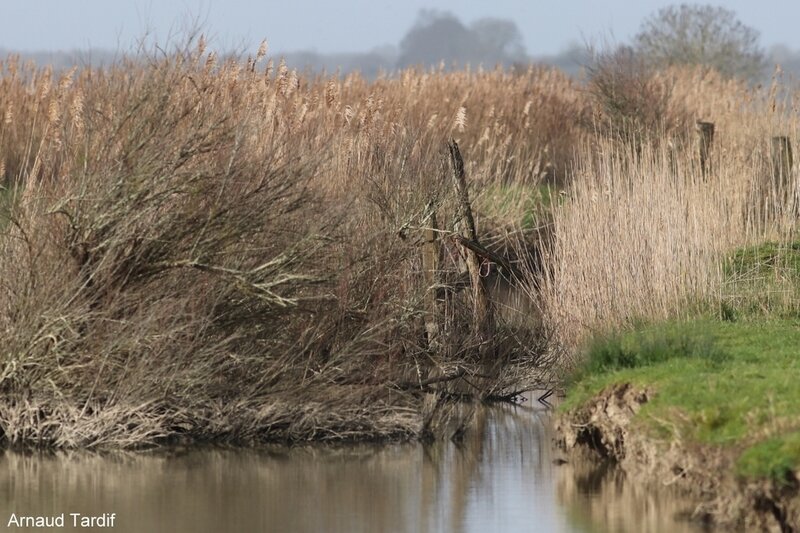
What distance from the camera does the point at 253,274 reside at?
11.8 metres

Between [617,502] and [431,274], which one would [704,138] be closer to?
[431,274]

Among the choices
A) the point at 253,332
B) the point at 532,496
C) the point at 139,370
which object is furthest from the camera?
the point at 253,332

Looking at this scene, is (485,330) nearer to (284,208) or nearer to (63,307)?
(284,208)

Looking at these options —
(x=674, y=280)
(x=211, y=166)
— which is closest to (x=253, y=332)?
(x=211, y=166)

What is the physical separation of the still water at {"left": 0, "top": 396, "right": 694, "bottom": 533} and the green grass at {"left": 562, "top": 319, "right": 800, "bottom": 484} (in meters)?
0.53

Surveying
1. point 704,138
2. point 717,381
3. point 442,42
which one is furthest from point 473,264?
point 442,42

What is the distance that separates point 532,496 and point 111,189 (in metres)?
3.88

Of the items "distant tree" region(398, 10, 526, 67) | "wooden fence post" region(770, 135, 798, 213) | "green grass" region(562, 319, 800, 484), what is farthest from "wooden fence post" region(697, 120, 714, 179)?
"distant tree" region(398, 10, 526, 67)

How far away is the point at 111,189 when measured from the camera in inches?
Result: 448

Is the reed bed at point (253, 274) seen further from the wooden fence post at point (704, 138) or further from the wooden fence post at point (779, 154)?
the wooden fence post at point (779, 154)

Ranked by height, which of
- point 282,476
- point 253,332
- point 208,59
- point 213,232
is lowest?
point 282,476

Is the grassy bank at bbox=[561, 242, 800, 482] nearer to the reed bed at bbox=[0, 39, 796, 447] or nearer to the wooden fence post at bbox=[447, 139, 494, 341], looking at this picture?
the reed bed at bbox=[0, 39, 796, 447]
